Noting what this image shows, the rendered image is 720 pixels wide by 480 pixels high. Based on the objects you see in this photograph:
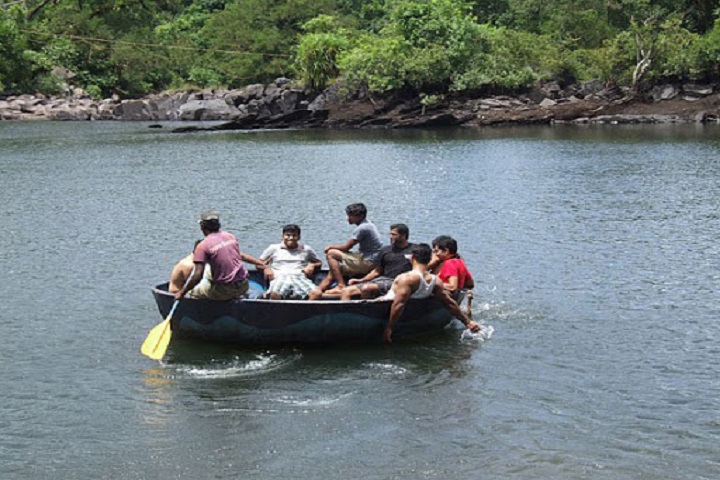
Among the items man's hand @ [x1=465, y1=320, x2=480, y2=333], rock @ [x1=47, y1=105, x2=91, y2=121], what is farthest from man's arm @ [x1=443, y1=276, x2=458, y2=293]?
rock @ [x1=47, y1=105, x2=91, y2=121]

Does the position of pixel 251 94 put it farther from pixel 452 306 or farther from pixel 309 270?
pixel 452 306

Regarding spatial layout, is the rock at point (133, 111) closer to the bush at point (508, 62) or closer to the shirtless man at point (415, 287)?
the bush at point (508, 62)

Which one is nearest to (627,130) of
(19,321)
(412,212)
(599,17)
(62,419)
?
(599,17)

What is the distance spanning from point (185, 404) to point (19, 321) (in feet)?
16.3

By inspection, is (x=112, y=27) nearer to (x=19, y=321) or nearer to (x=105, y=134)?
(x=105, y=134)

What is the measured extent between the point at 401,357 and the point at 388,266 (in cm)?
149

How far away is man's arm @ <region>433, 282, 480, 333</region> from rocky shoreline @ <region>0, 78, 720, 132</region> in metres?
41.9

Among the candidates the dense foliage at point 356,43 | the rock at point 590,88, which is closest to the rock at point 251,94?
the dense foliage at point 356,43

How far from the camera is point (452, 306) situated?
47.0 ft

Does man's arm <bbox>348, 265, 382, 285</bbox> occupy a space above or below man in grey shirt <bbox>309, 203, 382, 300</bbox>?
below

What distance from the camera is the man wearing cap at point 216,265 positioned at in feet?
44.8

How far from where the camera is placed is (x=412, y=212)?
26625 mm

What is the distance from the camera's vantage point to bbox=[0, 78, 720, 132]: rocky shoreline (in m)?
56.1

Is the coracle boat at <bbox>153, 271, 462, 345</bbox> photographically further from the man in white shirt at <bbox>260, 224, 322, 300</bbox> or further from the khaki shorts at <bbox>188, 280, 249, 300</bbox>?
the man in white shirt at <bbox>260, 224, 322, 300</bbox>
